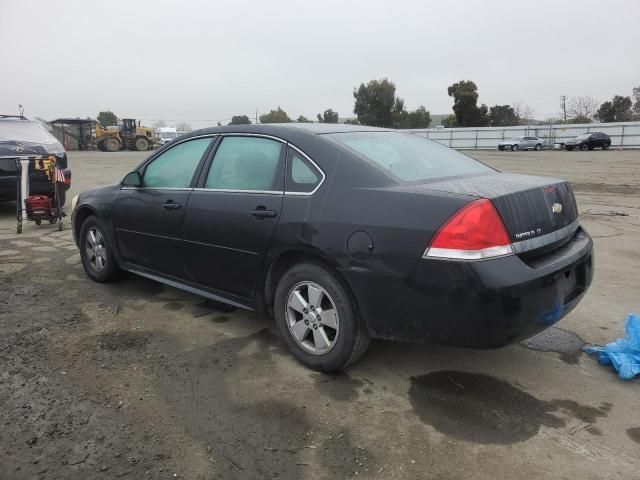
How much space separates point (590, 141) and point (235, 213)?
4417 cm

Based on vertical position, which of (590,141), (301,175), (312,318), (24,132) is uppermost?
(590,141)

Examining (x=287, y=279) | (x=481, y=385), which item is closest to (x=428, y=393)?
(x=481, y=385)

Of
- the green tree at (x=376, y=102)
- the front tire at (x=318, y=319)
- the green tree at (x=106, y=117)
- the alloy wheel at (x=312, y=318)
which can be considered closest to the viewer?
the front tire at (x=318, y=319)

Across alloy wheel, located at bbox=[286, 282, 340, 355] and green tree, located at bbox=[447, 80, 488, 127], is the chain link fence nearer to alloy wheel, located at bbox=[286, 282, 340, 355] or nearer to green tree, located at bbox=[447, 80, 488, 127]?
green tree, located at bbox=[447, 80, 488, 127]

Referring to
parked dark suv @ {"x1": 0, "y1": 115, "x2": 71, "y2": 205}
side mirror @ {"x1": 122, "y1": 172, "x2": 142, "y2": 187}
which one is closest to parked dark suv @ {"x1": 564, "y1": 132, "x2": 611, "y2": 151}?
parked dark suv @ {"x1": 0, "y1": 115, "x2": 71, "y2": 205}

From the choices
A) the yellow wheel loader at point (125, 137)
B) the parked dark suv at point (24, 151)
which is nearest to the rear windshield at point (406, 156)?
the parked dark suv at point (24, 151)

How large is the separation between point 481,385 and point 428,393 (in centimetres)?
35

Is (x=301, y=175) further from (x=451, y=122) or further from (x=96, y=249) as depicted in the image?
(x=451, y=122)

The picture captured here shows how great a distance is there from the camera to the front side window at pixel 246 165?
138 inches

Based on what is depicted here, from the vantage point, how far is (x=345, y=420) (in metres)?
2.77

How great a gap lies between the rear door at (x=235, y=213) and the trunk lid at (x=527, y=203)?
3.44ft

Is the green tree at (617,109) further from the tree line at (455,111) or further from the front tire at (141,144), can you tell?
the front tire at (141,144)

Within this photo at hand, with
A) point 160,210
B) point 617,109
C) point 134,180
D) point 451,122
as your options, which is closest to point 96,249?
point 134,180

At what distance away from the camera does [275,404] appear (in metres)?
2.93
